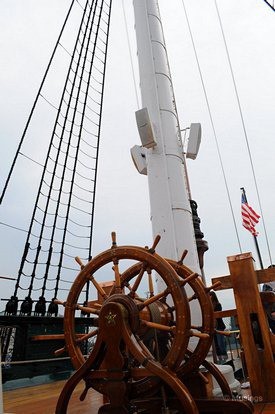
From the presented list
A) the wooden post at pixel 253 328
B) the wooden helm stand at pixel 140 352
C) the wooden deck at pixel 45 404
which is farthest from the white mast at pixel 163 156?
the wooden deck at pixel 45 404

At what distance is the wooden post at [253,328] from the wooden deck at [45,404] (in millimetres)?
108

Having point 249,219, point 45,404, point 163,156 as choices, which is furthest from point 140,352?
point 249,219

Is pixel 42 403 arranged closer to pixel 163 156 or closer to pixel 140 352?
pixel 140 352

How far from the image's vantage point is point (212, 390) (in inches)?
80.1

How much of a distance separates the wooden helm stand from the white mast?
0.84m

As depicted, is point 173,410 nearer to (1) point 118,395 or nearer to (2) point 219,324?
(1) point 118,395

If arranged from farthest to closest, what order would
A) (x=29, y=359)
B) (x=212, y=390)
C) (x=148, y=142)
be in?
(x=29, y=359) → (x=148, y=142) → (x=212, y=390)

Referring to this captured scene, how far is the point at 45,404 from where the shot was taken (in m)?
2.57

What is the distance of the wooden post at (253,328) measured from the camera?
6.22 ft

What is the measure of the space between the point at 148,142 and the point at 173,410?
194 centimetres

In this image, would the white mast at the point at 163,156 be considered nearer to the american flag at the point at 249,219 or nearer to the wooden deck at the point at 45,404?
the wooden deck at the point at 45,404

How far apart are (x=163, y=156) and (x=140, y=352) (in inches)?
69.8

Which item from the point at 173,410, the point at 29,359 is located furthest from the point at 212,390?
the point at 29,359

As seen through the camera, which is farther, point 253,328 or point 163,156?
point 163,156
